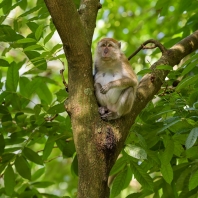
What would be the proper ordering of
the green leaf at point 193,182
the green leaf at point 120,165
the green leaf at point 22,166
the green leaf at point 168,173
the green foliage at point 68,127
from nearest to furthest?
the green leaf at point 193,182 → the green foliage at point 68,127 → the green leaf at point 168,173 → the green leaf at point 120,165 → the green leaf at point 22,166

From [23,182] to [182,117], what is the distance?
2384 millimetres

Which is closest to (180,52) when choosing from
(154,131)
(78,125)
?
(154,131)

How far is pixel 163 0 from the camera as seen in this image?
17.3 feet

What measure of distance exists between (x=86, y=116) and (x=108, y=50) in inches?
81.5

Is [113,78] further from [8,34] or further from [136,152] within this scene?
[136,152]

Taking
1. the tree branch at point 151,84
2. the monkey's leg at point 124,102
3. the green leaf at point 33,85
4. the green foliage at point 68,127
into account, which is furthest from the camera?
the green leaf at point 33,85

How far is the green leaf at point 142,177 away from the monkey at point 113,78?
1.64ft

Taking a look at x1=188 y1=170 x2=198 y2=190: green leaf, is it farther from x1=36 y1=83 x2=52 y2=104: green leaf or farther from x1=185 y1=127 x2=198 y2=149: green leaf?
x1=36 y1=83 x2=52 y2=104: green leaf

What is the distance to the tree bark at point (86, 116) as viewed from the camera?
297 centimetres

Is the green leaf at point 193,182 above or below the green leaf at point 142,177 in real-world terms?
above

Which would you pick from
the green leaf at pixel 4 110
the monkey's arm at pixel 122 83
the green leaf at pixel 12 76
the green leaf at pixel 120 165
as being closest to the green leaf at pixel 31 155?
the green leaf at pixel 4 110

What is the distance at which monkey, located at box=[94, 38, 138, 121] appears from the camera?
4346mm

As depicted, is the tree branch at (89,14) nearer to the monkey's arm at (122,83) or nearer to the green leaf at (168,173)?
the monkey's arm at (122,83)

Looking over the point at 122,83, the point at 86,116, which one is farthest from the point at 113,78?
the point at 86,116
